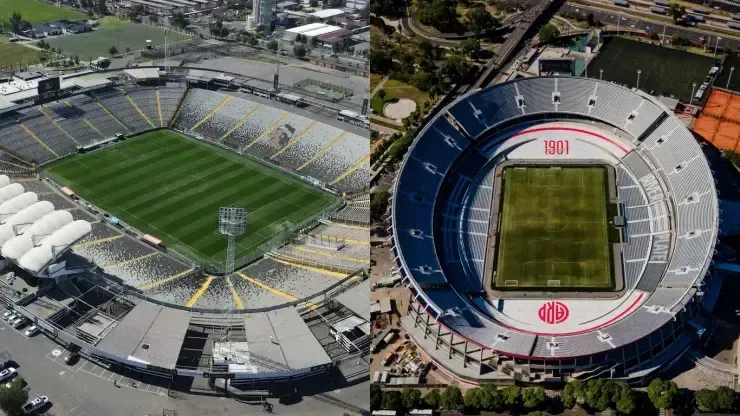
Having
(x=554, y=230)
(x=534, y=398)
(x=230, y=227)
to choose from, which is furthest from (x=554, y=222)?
(x=230, y=227)

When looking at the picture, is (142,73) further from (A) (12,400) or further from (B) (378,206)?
(A) (12,400)

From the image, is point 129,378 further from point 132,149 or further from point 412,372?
point 132,149

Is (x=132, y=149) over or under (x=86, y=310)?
over

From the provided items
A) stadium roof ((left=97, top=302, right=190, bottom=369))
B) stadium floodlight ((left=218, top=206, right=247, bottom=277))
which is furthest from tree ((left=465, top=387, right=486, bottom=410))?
stadium floodlight ((left=218, top=206, right=247, bottom=277))

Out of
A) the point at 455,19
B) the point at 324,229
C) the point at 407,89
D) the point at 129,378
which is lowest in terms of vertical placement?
the point at 129,378

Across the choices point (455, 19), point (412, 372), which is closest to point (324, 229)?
point (412, 372)
